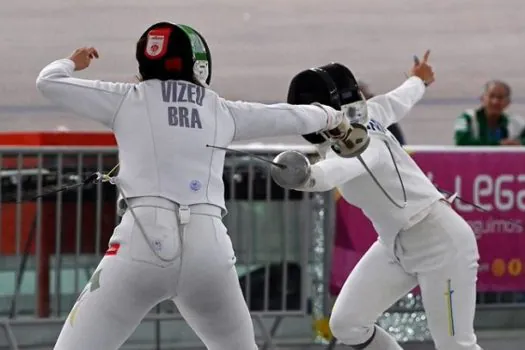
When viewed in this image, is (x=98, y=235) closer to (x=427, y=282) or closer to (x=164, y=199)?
(x=427, y=282)

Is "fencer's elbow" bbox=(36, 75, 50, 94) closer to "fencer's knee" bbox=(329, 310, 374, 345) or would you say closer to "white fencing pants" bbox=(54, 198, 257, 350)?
"white fencing pants" bbox=(54, 198, 257, 350)

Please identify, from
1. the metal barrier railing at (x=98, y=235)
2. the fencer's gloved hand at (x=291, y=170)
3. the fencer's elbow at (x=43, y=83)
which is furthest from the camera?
the metal barrier railing at (x=98, y=235)

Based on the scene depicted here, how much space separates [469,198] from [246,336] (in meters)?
3.41

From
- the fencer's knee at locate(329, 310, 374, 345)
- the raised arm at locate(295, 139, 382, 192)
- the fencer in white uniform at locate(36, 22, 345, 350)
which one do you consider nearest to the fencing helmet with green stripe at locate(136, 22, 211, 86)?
the fencer in white uniform at locate(36, 22, 345, 350)

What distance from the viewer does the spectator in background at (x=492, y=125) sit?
875cm

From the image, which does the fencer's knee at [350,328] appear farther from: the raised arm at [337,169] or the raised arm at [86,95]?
the raised arm at [86,95]

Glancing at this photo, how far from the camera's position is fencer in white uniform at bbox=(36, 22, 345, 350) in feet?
13.7

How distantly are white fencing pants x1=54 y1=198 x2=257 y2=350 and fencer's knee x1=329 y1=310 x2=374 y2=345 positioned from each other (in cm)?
122

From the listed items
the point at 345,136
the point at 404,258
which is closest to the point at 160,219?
the point at 345,136

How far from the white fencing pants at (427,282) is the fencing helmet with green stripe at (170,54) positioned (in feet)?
4.46

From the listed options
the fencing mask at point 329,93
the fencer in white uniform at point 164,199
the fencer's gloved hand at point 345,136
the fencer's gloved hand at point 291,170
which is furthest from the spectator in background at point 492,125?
the fencer in white uniform at point 164,199

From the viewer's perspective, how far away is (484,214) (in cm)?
755

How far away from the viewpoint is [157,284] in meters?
A: 4.20

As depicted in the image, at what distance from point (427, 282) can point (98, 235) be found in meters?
2.37
